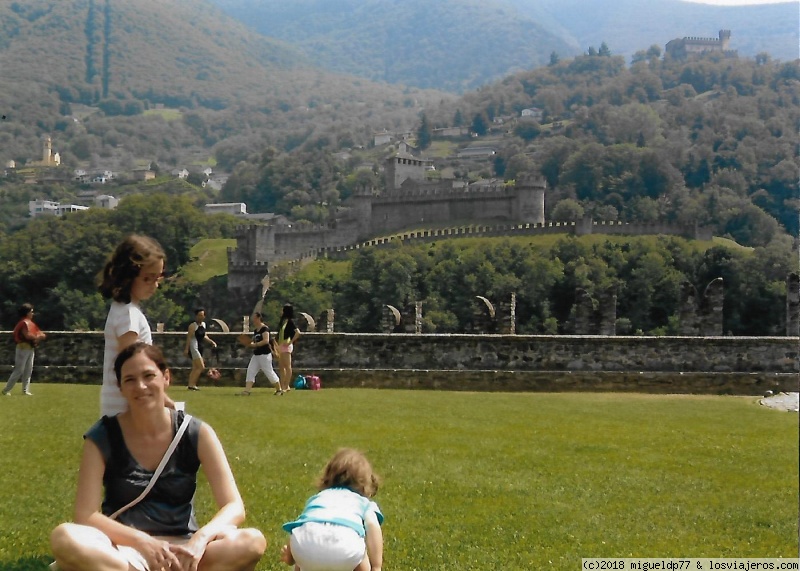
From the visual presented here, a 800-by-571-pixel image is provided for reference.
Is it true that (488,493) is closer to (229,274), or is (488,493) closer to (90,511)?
(90,511)

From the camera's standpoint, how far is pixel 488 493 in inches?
350

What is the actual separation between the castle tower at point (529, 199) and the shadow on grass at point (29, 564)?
114m

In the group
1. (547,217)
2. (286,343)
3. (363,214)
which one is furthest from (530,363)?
(547,217)

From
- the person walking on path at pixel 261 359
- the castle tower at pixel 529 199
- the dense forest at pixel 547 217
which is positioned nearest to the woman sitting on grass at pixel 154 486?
the person walking on path at pixel 261 359

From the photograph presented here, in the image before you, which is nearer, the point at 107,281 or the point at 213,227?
the point at 107,281

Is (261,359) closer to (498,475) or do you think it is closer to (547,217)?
(498,475)

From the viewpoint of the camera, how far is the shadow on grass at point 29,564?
6809 mm

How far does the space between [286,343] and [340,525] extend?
11.6 metres

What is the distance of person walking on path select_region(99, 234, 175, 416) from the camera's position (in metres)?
6.86

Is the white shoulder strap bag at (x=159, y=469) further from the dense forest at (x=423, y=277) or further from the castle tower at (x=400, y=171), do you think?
the castle tower at (x=400, y=171)

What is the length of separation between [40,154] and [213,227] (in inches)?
1706

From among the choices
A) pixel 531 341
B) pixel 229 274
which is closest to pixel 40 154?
pixel 229 274

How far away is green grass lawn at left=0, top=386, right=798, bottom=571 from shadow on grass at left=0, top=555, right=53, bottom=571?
0.07 feet

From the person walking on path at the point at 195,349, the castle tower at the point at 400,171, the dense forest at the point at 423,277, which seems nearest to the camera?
the person walking on path at the point at 195,349
